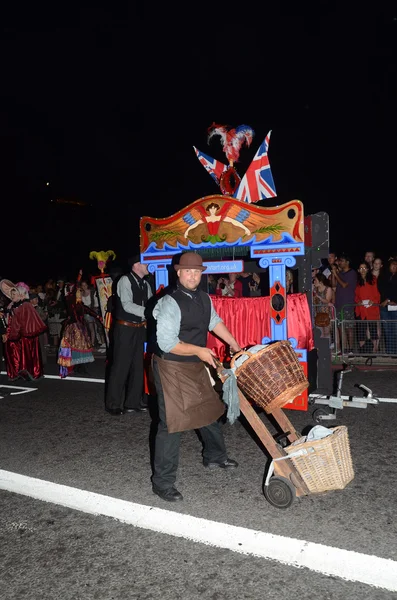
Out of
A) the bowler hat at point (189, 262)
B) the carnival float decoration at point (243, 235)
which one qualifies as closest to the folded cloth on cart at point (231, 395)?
the bowler hat at point (189, 262)

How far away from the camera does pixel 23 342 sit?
28.8 feet

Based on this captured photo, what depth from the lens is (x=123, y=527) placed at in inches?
130

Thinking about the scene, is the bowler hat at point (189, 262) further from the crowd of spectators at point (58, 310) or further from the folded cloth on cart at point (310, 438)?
the crowd of spectators at point (58, 310)

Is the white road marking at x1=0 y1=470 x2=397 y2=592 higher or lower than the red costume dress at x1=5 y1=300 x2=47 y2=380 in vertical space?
lower

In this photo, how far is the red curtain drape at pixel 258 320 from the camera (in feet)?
21.4

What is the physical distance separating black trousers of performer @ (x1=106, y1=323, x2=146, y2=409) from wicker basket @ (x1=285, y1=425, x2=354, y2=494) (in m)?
3.31

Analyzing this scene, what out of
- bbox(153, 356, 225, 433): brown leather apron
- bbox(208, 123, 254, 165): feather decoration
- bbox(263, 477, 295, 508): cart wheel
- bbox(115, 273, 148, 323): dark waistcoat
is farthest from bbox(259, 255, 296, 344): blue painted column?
bbox(263, 477, 295, 508): cart wheel

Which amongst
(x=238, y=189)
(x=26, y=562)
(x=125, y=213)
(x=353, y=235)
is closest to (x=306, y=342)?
(x=238, y=189)

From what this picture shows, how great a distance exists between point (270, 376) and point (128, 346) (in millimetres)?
3276

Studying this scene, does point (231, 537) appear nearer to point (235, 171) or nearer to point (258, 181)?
point (258, 181)

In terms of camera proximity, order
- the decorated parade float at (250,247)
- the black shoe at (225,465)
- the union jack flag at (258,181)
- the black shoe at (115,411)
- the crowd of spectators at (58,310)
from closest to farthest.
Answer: the black shoe at (225,465) < the decorated parade float at (250,247) < the black shoe at (115,411) < the union jack flag at (258,181) < the crowd of spectators at (58,310)

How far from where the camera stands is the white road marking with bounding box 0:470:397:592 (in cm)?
270

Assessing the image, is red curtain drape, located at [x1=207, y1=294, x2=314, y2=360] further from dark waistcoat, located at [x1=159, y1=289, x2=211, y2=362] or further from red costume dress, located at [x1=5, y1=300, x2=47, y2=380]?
red costume dress, located at [x1=5, y1=300, x2=47, y2=380]

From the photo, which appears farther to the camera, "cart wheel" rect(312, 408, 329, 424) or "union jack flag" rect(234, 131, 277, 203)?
"union jack flag" rect(234, 131, 277, 203)
